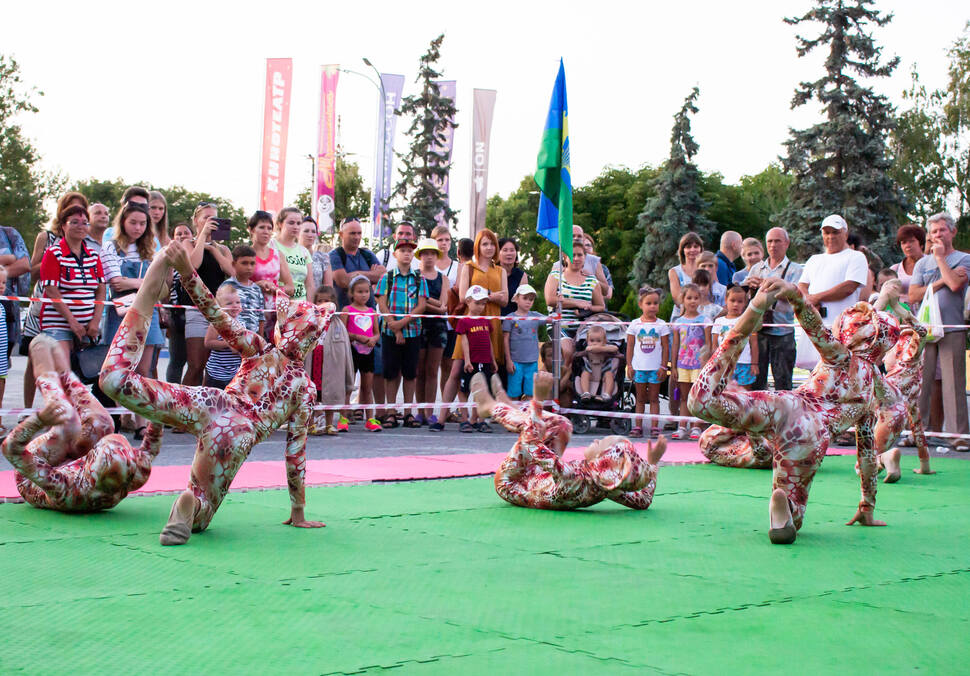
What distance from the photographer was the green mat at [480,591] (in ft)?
10.7

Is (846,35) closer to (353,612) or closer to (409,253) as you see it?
(409,253)

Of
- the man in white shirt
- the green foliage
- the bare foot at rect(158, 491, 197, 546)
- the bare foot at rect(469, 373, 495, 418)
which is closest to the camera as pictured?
the bare foot at rect(158, 491, 197, 546)

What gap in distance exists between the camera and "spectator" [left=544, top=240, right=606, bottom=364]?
40.3 feet

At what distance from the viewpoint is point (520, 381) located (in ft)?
39.2

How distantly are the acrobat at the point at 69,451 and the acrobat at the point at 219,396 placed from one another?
713 millimetres

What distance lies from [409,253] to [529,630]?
8590 mm

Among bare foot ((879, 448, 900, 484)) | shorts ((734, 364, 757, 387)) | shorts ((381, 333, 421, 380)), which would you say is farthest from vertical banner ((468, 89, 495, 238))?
bare foot ((879, 448, 900, 484))

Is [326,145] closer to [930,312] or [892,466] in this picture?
[930,312]

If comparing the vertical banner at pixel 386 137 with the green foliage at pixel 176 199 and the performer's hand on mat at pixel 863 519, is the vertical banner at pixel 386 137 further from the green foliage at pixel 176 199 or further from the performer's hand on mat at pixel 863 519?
the green foliage at pixel 176 199

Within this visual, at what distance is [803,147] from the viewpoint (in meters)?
37.4

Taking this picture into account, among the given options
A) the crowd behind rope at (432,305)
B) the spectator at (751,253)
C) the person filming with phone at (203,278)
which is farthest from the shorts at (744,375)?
the person filming with phone at (203,278)

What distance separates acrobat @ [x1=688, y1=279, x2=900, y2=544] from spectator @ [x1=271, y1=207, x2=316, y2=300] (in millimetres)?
6058

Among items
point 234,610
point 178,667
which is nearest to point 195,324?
point 234,610

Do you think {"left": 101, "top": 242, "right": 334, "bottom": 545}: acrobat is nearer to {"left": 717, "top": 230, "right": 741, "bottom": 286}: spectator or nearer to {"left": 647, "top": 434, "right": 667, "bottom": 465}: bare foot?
{"left": 647, "top": 434, "right": 667, "bottom": 465}: bare foot
